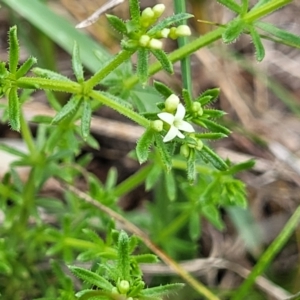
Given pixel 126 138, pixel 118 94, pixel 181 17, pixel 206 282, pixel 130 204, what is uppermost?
pixel 181 17

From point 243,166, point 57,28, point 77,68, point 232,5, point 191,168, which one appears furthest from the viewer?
point 57,28

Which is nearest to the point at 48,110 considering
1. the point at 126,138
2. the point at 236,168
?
the point at 126,138

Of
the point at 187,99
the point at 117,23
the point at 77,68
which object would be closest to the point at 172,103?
the point at 187,99

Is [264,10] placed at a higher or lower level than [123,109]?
higher

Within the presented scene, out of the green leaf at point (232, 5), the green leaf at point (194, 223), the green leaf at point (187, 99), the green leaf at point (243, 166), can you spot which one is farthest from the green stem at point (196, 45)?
the green leaf at point (194, 223)

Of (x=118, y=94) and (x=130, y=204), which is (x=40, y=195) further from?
(x=118, y=94)

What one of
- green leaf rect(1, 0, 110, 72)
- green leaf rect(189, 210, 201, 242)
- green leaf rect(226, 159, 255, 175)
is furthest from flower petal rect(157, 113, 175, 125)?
green leaf rect(1, 0, 110, 72)

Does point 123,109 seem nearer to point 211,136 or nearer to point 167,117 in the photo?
point 167,117

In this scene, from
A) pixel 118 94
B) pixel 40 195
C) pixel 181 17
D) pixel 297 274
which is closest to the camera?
pixel 181 17
